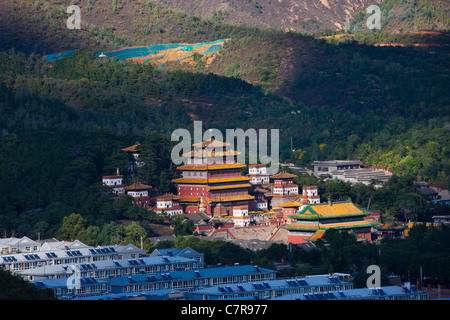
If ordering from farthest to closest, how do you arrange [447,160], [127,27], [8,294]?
1. [127,27]
2. [447,160]
3. [8,294]

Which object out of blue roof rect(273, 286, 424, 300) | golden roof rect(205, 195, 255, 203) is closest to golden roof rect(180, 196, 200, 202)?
golden roof rect(205, 195, 255, 203)

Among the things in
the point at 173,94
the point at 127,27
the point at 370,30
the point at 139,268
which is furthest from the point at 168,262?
the point at 370,30

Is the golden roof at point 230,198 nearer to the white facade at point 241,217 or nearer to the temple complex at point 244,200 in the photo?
the temple complex at point 244,200

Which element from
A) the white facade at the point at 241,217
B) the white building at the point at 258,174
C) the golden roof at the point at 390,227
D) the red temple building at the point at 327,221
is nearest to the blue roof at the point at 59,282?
the red temple building at the point at 327,221

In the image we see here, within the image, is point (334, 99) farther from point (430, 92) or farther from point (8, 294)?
point (8, 294)

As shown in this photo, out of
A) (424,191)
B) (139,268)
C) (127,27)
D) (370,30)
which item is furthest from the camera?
(370,30)

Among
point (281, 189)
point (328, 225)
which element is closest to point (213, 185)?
point (281, 189)

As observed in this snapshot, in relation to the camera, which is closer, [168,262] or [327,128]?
[168,262]
